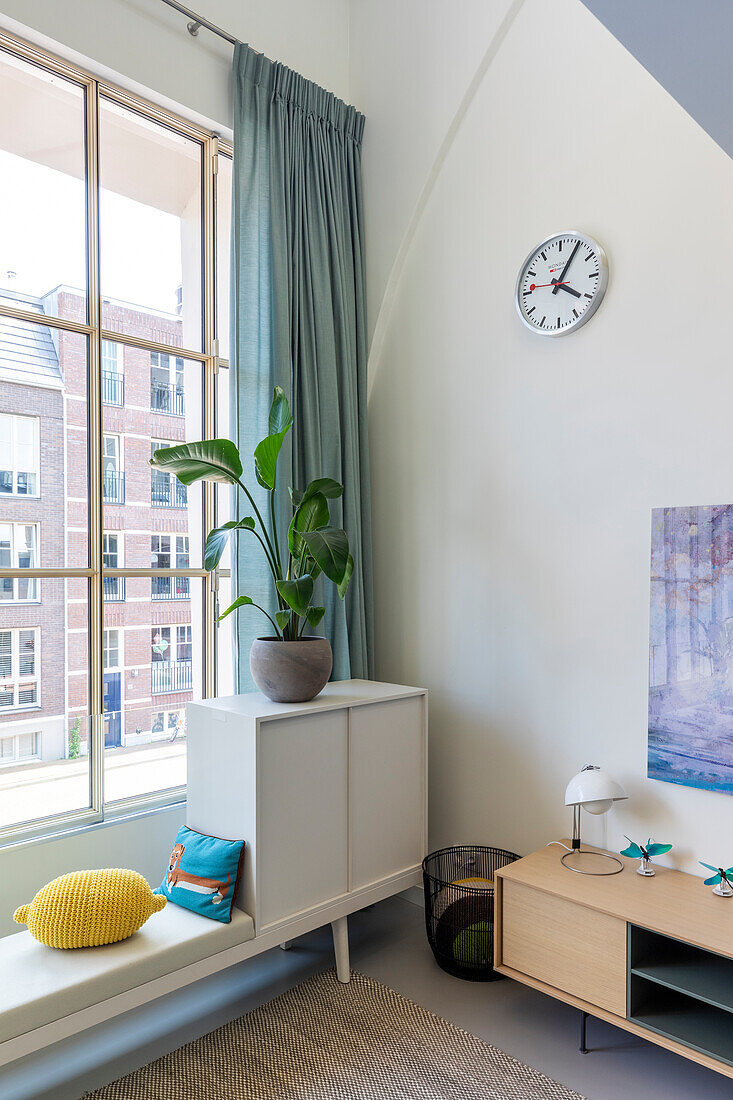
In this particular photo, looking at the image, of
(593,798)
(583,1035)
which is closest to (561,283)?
(593,798)

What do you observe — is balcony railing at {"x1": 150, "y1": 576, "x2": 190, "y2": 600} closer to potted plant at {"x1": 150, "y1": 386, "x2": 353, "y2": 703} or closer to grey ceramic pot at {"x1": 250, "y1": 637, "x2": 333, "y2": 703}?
potted plant at {"x1": 150, "y1": 386, "x2": 353, "y2": 703}

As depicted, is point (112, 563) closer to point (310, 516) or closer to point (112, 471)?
point (112, 471)

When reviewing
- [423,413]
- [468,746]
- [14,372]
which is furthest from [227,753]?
[423,413]

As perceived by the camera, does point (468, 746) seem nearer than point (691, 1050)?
No

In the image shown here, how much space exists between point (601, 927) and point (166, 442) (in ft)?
6.63

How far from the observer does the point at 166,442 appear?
2660 mm

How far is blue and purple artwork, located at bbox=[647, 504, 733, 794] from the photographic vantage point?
2.11 meters

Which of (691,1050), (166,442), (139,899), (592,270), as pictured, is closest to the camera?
(691,1050)

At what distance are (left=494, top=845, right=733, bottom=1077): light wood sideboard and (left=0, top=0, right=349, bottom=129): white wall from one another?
277 centimetres

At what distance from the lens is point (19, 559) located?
227cm

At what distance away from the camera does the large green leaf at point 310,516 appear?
2.39 meters

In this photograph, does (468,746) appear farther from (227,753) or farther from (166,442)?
(166,442)

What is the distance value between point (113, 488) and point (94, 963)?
4.57ft

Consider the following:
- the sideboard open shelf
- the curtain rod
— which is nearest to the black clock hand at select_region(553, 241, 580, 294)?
the curtain rod
